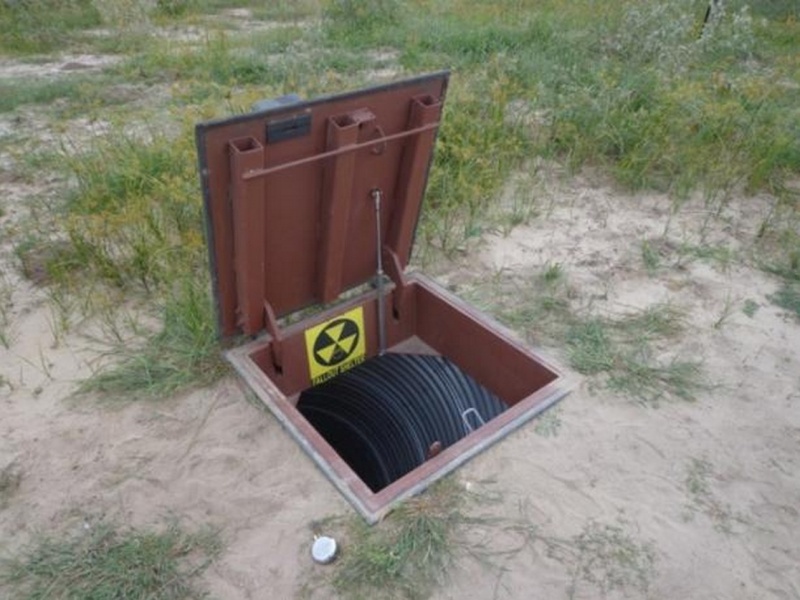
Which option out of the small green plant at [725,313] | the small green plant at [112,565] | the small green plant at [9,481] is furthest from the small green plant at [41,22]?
the small green plant at [725,313]

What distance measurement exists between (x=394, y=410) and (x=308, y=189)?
57.1 inches

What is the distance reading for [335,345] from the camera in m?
3.41

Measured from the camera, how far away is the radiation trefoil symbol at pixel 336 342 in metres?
3.32

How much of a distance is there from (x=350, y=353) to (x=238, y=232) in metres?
1.23

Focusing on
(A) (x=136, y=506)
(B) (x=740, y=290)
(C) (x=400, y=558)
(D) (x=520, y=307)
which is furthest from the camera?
(B) (x=740, y=290)

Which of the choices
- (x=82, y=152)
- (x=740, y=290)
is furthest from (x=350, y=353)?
(x=82, y=152)

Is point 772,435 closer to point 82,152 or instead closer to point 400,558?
point 400,558

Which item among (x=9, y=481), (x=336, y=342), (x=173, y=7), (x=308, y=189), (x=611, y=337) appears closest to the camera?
(x=9, y=481)

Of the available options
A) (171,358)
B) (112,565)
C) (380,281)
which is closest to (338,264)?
(380,281)

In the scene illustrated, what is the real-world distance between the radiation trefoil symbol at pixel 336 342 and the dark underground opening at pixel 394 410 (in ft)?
0.59

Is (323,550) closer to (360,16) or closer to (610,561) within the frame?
(610,561)

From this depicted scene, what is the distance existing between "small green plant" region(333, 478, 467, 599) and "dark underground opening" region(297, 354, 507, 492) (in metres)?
1.01

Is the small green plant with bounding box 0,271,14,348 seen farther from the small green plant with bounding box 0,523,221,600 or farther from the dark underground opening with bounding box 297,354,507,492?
the dark underground opening with bounding box 297,354,507,492

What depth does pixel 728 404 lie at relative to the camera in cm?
295
